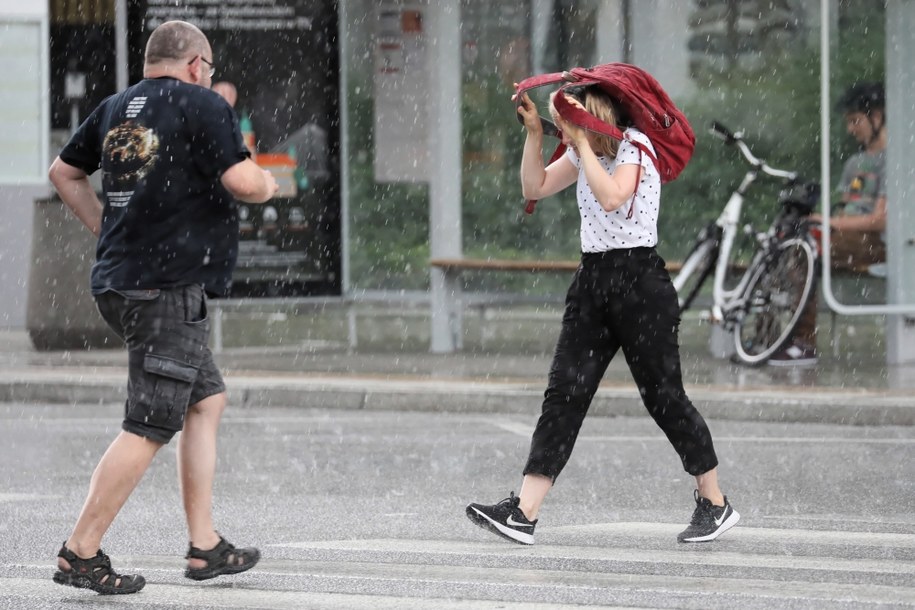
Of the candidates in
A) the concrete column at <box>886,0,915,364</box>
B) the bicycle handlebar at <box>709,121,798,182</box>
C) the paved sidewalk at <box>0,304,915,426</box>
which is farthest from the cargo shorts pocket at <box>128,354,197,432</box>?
the concrete column at <box>886,0,915,364</box>

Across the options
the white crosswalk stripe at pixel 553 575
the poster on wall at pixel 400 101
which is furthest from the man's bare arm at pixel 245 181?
the poster on wall at pixel 400 101

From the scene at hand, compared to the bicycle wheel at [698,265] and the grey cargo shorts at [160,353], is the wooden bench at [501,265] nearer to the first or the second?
the bicycle wheel at [698,265]

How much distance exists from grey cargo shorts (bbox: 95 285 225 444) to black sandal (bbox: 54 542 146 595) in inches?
→ 15.0

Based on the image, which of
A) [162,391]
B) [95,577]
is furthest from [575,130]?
[95,577]

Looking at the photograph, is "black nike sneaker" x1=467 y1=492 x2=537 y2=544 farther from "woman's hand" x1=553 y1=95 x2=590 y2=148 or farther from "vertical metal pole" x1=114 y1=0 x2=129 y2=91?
"vertical metal pole" x1=114 y1=0 x2=129 y2=91

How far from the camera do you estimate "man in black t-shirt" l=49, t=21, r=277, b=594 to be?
5.39 meters

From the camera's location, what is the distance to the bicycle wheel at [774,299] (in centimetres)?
1240

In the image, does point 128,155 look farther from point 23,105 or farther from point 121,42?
point 23,105

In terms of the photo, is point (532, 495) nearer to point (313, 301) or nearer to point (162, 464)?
point (162, 464)

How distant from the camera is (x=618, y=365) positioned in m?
13.0

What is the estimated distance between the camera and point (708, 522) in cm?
633

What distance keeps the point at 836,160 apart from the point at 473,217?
2915 millimetres

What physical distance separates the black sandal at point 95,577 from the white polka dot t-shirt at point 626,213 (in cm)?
183

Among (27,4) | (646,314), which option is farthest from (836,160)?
(27,4)
